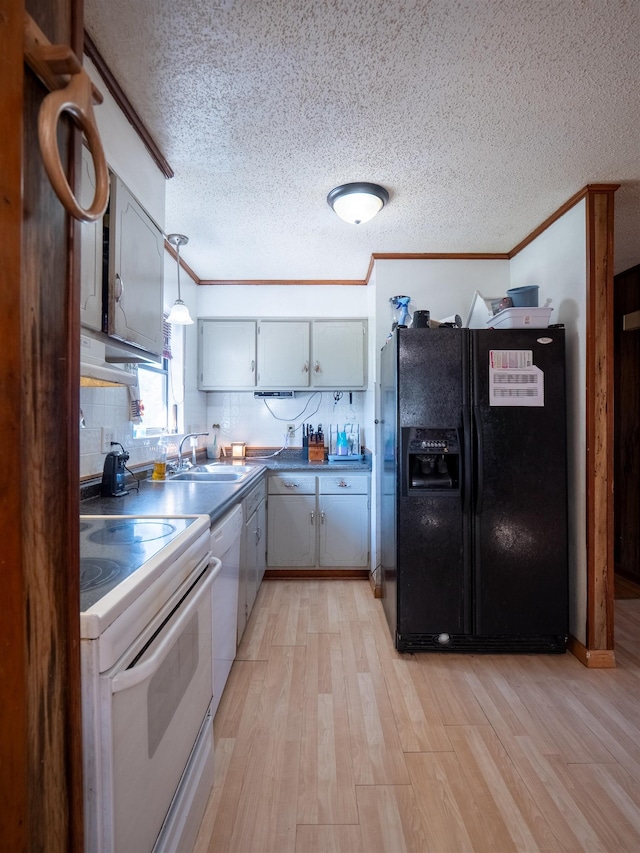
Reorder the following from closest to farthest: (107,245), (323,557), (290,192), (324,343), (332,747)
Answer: (107,245) → (332,747) → (290,192) → (323,557) → (324,343)

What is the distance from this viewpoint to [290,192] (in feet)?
7.25

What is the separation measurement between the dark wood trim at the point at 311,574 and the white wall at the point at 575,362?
1500 mm

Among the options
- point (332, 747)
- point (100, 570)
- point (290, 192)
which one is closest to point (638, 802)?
point (332, 747)

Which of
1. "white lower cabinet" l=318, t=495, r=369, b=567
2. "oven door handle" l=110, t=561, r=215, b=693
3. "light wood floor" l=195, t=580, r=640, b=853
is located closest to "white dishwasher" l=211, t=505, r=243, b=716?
"light wood floor" l=195, t=580, r=640, b=853

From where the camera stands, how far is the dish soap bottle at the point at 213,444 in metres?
3.71

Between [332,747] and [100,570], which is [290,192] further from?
[332,747]

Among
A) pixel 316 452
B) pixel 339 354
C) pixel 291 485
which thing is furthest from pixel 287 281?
pixel 291 485

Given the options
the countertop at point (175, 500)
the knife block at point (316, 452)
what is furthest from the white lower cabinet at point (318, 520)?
the countertop at point (175, 500)

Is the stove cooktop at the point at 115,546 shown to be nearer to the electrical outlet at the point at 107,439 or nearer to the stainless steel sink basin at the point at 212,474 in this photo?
the electrical outlet at the point at 107,439

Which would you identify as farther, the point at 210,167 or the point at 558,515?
the point at 558,515

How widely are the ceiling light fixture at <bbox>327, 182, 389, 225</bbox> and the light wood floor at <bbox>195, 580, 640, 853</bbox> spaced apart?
2.38 metres

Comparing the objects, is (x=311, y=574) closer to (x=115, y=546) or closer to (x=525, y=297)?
(x=115, y=546)

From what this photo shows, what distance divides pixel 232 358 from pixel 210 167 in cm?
173

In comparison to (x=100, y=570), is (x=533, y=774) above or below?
below
